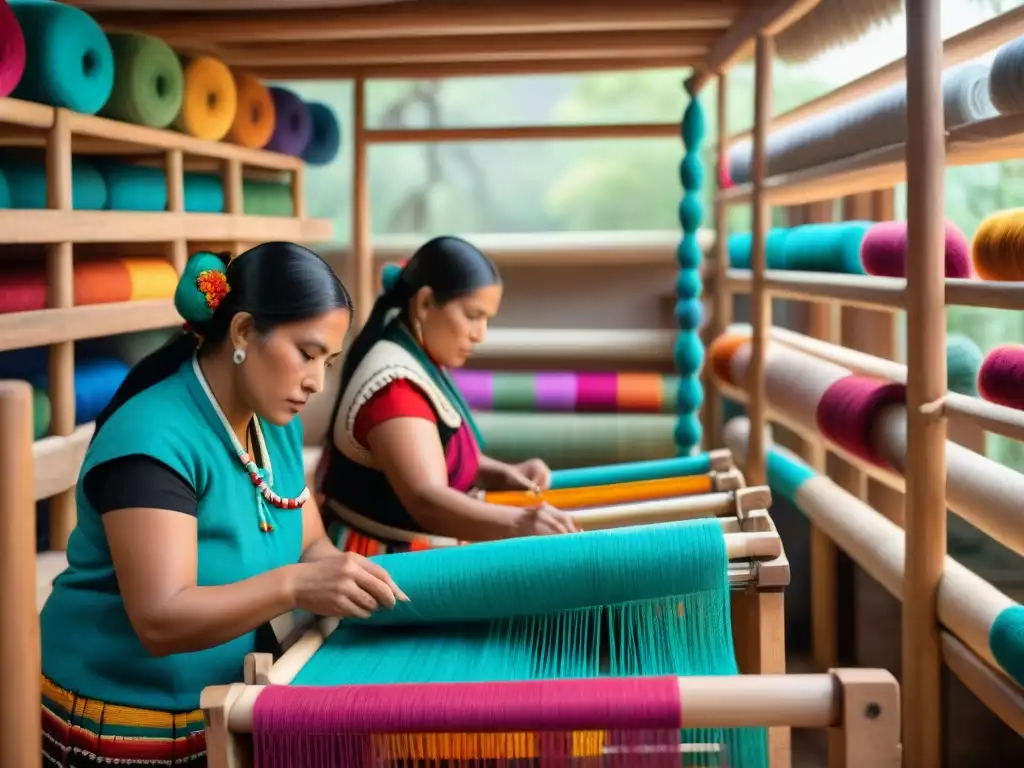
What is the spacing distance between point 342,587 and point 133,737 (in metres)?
0.29

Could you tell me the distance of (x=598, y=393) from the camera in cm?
348

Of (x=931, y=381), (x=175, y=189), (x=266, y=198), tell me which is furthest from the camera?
(x=266, y=198)

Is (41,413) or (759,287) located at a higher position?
(759,287)

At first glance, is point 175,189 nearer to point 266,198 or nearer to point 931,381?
point 266,198

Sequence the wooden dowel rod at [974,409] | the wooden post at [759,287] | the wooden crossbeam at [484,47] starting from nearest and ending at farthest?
the wooden dowel rod at [974,409] < the wooden post at [759,287] < the wooden crossbeam at [484,47]

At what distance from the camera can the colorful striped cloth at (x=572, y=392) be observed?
347 cm

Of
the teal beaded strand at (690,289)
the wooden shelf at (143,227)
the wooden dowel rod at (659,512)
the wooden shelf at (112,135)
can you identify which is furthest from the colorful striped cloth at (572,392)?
the wooden dowel rod at (659,512)

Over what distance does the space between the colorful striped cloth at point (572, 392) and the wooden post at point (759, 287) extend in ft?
2.69

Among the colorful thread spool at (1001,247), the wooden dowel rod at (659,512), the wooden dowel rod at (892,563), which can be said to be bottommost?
the wooden dowel rod at (892,563)

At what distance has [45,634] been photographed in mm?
1257

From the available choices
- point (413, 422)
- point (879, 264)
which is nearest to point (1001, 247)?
point (879, 264)

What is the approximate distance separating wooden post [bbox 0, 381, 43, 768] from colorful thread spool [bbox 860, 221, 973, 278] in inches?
47.1

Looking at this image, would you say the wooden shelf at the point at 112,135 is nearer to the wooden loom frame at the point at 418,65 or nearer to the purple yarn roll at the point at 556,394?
the wooden loom frame at the point at 418,65

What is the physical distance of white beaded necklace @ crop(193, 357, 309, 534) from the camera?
125 cm
